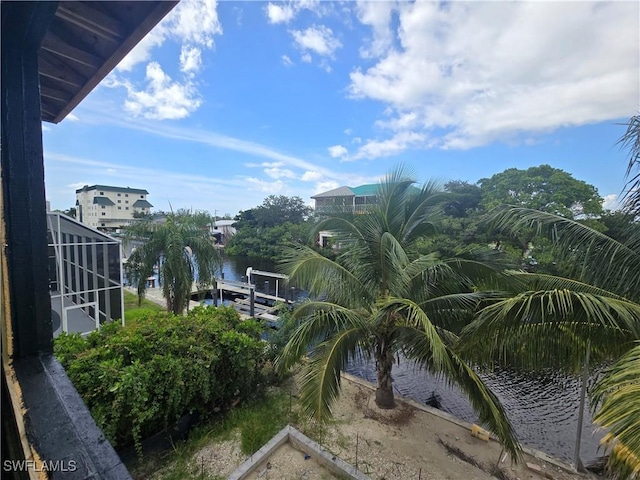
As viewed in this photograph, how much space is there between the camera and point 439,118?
1070cm

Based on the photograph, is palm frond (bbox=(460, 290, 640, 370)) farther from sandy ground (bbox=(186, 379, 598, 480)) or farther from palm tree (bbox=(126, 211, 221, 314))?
palm tree (bbox=(126, 211, 221, 314))

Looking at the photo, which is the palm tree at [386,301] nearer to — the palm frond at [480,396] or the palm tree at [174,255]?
the palm frond at [480,396]

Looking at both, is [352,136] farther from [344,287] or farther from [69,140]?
[69,140]

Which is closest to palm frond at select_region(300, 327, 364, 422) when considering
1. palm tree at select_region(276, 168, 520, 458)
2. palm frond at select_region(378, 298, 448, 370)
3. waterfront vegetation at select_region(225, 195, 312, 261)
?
palm tree at select_region(276, 168, 520, 458)

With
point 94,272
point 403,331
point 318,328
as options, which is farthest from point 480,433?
point 94,272

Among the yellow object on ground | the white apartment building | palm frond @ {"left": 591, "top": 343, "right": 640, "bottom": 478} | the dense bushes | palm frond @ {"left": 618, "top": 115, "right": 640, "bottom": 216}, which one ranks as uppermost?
the white apartment building

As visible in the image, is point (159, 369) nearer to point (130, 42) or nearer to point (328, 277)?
point (328, 277)

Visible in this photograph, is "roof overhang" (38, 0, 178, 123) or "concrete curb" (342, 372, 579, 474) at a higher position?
"roof overhang" (38, 0, 178, 123)

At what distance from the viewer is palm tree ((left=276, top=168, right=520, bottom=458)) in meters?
3.30

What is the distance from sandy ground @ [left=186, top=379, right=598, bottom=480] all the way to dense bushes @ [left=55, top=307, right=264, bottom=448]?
2.73 ft

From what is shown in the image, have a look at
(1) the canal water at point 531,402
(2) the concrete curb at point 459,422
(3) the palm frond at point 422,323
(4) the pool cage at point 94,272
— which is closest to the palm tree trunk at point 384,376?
(1) the canal water at point 531,402

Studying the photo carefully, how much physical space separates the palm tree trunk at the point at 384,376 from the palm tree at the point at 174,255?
6269 millimetres

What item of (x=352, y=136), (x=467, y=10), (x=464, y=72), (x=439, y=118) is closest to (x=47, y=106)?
(x=467, y=10)

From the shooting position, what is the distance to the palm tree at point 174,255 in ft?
27.5
